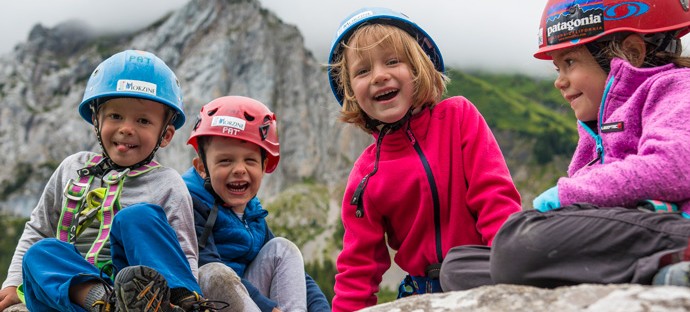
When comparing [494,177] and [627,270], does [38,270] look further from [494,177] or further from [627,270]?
[627,270]

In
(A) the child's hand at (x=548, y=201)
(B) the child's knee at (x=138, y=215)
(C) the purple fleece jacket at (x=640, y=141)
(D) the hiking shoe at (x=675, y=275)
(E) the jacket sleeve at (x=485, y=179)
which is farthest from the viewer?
(E) the jacket sleeve at (x=485, y=179)

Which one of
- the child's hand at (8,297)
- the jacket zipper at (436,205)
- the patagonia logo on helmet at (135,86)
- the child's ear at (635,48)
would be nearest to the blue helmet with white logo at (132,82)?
the patagonia logo on helmet at (135,86)

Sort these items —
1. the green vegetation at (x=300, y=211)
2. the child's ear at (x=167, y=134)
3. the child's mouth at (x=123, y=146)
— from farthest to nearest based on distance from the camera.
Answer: the green vegetation at (x=300, y=211) < the child's ear at (x=167, y=134) < the child's mouth at (x=123, y=146)

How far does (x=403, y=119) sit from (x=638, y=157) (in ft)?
8.53

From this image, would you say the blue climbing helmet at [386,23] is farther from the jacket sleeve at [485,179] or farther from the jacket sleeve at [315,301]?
the jacket sleeve at [315,301]

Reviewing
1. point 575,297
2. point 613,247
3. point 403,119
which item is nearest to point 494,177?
point 403,119

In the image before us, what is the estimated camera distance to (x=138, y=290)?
175 inches

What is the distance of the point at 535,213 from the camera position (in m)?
3.93

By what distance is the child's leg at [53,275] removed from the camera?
16.4 ft

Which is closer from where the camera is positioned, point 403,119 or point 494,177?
point 494,177

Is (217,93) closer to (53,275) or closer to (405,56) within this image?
(405,56)

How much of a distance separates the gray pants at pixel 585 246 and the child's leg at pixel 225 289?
8.48 ft

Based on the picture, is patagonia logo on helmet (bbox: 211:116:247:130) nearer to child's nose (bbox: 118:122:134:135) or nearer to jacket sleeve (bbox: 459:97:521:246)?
child's nose (bbox: 118:122:134:135)

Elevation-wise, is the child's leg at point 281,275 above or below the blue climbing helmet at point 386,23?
below
